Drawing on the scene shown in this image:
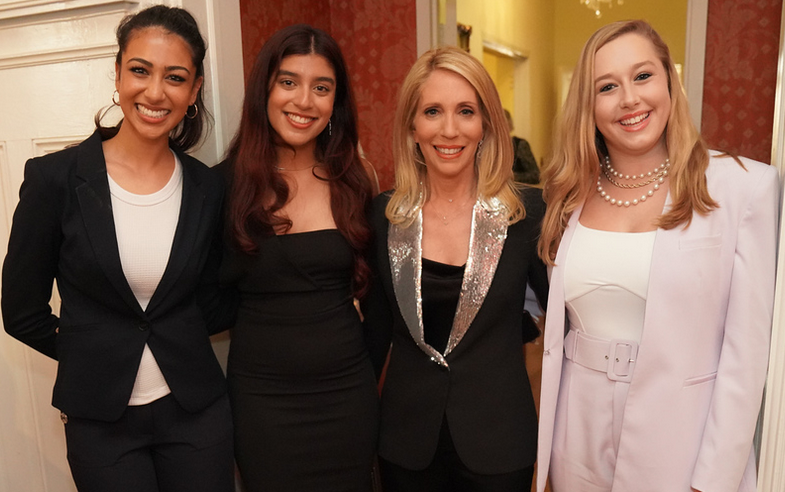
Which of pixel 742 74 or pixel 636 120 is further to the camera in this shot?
pixel 742 74

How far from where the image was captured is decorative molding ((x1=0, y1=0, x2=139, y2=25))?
2.03 metres

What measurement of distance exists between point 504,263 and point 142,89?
1.09 metres

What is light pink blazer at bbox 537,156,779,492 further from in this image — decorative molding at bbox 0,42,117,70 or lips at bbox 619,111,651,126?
decorative molding at bbox 0,42,117,70

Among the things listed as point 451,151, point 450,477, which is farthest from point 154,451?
point 451,151

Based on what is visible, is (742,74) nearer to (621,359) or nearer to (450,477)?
(621,359)

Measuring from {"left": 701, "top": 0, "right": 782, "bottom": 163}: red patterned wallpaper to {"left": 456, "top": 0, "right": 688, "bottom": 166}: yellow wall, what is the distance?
275 cm

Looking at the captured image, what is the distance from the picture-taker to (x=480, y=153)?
6.55 feet

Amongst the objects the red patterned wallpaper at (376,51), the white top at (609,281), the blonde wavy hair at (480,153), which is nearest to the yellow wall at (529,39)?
the red patterned wallpaper at (376,51)

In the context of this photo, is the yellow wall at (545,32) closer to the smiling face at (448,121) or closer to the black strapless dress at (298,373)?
the smiling face at (448,121)

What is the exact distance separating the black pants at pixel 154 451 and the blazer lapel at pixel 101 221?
12.1 inches

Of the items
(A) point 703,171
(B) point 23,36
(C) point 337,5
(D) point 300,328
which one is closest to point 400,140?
(D) point 300,328

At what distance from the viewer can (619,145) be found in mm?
1696

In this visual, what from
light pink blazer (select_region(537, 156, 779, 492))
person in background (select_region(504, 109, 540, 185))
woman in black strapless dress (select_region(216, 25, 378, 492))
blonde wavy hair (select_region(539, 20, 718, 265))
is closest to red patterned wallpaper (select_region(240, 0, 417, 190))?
woman in black strapless dress (select_region(216, 25, 378, 492))

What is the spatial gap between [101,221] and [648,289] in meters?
1.38
